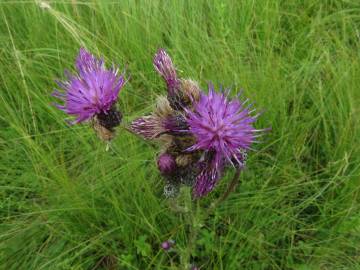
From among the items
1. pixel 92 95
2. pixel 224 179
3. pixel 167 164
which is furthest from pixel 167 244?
pixel 92 95

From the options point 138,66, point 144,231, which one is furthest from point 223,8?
point 144,231

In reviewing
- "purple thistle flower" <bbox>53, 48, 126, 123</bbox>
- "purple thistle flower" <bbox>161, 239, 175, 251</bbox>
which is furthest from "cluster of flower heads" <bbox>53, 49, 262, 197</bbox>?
"purple thistle flower" <bbox>161, 239, 175, 251</bbox>

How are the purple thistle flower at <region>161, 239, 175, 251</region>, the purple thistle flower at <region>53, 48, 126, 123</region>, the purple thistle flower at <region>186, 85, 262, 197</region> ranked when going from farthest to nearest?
the purple thistle flower at <region>161, 239, 175, 251</region>
the purple thistle flower at <region>53, 48, 126, 123</region>
the purple thistle flower at <region>186, 85, 262, 197</region>

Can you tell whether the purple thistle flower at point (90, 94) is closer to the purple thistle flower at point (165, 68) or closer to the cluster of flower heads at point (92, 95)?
the cluster of flower heads at point (92, 95)

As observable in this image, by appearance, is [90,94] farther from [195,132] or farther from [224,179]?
[224,179]

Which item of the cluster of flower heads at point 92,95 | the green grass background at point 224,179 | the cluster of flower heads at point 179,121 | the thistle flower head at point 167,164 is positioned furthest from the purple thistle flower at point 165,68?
the green grass background at point 224,179

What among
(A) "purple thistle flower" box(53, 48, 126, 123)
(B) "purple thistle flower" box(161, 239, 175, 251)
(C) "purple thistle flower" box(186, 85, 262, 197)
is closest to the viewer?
(C) "purple thistle flower" box(186, 85, 262, 197)

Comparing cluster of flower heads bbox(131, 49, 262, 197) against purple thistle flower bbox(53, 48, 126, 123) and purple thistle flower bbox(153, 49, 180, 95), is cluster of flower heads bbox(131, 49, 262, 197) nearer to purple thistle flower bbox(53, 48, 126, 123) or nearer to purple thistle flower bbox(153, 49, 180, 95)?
purple thistle flower bbox(153, 49, 180, 95)
